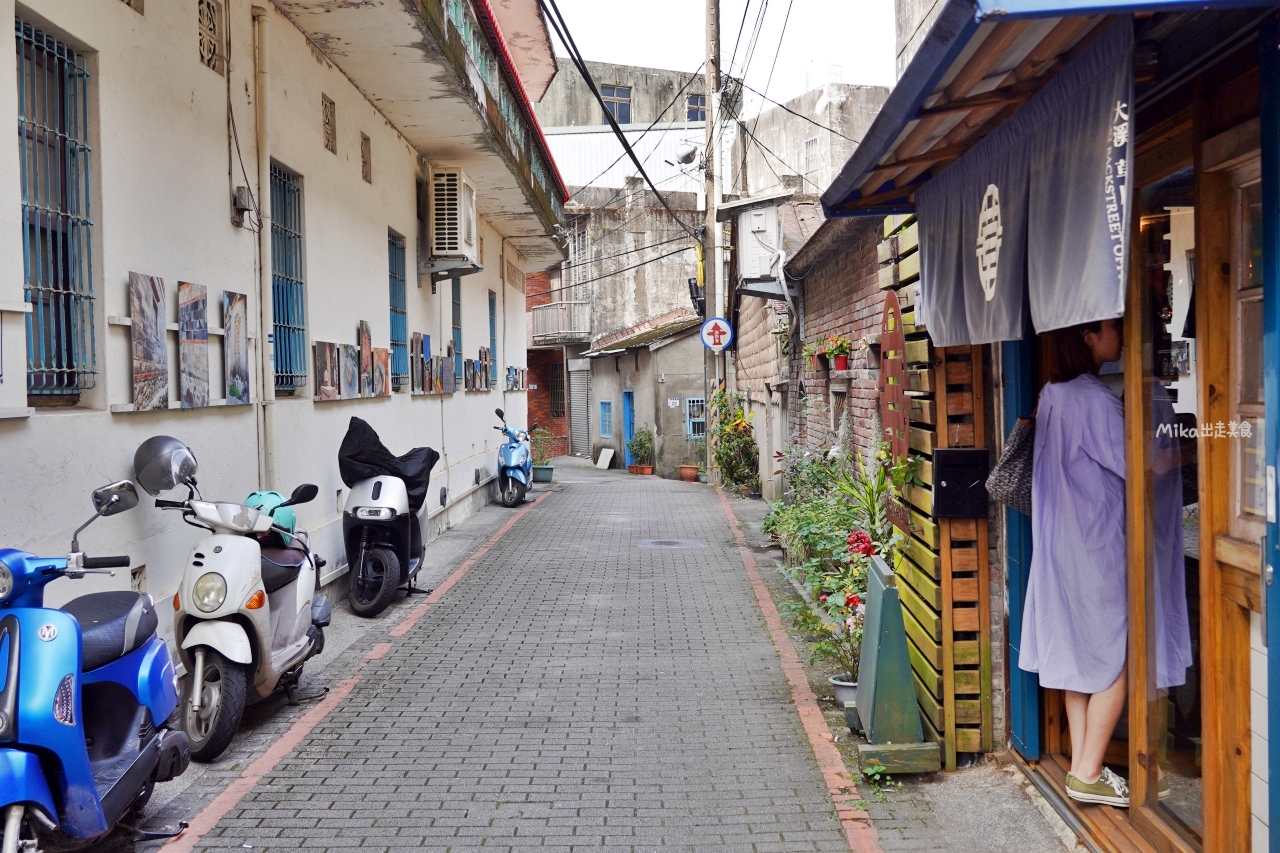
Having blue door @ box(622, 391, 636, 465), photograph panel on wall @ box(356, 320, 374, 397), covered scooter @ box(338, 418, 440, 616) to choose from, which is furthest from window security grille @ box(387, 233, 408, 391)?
blue door @ box(622, 391, 636, 465)

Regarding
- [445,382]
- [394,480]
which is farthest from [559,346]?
[394,480]

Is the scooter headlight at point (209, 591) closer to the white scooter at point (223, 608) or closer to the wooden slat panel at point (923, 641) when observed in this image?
the white scooter at point (223, 608)

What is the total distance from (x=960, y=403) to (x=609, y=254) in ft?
98.9

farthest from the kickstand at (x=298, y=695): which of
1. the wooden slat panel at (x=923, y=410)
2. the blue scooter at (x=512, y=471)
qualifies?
the blue scooter at (x=512, y=471)

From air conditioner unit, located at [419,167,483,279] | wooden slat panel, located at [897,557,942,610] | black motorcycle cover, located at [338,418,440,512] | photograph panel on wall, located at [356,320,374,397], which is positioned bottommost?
wooden slat panel, located at [897,557,942,610]

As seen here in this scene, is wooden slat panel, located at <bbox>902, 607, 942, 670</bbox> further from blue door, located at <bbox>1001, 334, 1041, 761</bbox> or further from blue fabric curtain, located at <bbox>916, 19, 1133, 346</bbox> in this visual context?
blue fabric curtain, located at <bbox>916, 19, 1133, 346</bbox>

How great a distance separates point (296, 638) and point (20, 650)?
8.50 feet

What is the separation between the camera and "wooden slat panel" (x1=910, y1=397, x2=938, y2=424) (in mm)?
4887

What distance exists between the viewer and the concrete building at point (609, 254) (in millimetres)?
32406

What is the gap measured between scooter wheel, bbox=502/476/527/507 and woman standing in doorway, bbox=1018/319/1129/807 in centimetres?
1290

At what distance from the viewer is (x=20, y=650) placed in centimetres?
343

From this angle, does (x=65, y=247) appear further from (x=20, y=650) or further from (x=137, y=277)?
(x=20, y=650)

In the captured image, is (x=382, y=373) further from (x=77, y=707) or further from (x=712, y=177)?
(x=712, y=177)

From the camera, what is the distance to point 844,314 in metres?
10.2
